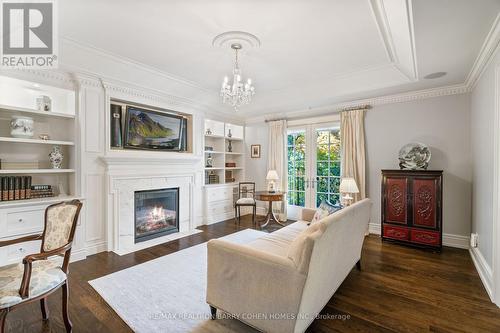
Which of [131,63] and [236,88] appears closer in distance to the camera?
[236,88]

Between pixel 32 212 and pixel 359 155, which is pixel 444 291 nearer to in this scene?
pixel 359 155

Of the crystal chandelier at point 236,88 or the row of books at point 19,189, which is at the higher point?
the crystal chandelier at point 236,88

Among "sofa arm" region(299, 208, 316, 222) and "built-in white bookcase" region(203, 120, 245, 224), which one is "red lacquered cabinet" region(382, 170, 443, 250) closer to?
"sofa arm" region(299, 208, 316, 222)

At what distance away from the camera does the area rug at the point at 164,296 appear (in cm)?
195

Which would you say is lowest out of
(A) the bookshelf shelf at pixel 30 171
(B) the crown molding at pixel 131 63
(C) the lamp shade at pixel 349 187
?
(C) the lamp shade at pixel 349 187

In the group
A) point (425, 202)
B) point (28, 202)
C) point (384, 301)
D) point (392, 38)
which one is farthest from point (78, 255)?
point (425, 202)

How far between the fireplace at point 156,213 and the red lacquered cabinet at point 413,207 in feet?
12.8

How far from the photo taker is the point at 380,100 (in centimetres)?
445

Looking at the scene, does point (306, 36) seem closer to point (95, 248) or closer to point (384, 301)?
point (384, 301)

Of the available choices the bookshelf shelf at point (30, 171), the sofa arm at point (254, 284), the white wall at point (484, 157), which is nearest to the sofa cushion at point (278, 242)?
the sofa arm at point (254, 284)

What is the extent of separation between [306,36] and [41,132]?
3.82m

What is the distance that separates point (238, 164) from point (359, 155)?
Answer: 316 cm

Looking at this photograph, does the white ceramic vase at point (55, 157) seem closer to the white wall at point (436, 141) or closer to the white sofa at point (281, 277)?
the white sofa at point (281, 277)

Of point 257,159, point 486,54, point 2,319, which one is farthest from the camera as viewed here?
point 257,159
